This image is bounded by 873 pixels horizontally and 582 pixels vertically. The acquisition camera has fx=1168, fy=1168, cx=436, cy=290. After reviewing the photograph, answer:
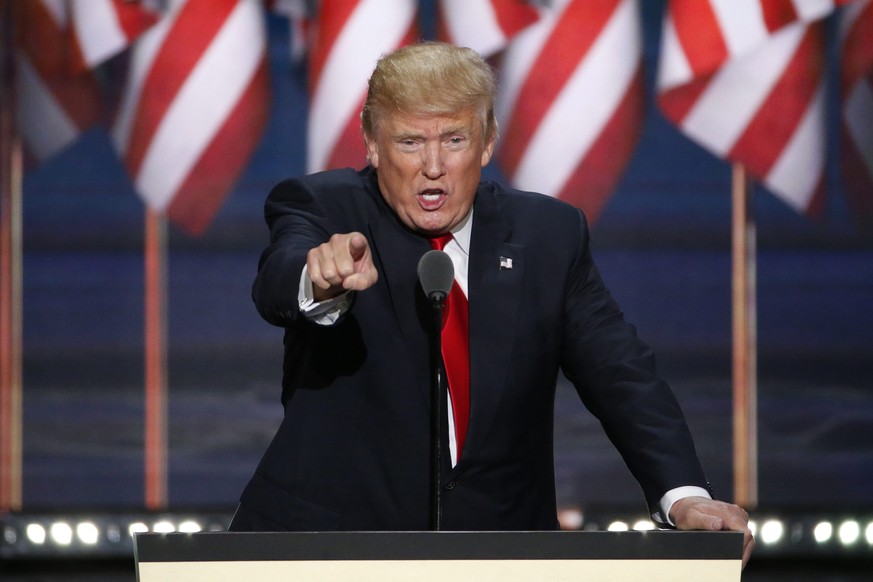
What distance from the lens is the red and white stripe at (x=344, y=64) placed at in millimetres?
3865

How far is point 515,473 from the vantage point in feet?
5.60

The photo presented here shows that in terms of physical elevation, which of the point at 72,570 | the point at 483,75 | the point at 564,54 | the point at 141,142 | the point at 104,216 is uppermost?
the point at 564,54

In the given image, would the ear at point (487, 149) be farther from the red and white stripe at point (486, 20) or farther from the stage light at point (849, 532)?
the stage light at point (849, 532)

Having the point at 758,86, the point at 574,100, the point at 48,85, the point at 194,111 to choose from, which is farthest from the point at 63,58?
the point at 758,86

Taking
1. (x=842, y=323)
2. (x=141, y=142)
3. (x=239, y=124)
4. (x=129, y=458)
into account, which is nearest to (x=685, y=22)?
(x=842, y=323)

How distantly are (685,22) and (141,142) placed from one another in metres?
1.86

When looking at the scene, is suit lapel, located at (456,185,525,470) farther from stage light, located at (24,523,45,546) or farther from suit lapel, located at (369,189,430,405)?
stage light, located at (24,523,45,546)

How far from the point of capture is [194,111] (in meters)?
3.91

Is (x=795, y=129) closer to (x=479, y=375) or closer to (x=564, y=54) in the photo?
(x=564, y=54)

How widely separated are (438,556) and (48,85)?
3.19 m

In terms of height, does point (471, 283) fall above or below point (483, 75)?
below

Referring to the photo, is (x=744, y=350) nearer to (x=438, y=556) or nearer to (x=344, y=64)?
(x=344, y=64)

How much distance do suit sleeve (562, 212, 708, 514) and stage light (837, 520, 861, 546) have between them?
2.34 m

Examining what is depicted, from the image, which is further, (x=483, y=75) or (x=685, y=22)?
(x=685, y=22)
